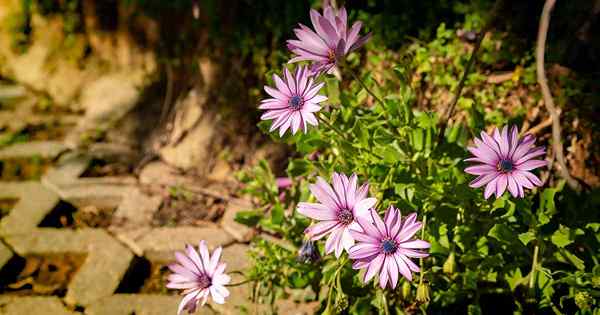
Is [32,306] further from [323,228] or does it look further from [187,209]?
[323,228]

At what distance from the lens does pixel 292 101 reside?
1358 millimetres

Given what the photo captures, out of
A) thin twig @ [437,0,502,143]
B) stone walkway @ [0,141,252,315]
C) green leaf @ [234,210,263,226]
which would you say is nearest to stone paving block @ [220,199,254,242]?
stone walkway @ [0,141,252,315]

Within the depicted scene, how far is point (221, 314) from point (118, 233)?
78 cm

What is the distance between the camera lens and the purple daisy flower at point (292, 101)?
1323 mm

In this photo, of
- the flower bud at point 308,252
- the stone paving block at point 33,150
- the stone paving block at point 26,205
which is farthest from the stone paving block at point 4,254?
the flower bud at point 308,252

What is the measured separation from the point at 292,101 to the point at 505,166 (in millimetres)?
566

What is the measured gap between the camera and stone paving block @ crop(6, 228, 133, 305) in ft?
6.65

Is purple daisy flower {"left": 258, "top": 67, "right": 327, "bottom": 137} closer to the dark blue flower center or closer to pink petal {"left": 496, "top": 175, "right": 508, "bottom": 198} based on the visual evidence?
the dark blue flower center

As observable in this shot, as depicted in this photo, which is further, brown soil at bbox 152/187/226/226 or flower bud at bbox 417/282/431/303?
brown soil at bbox 152/187/226/226

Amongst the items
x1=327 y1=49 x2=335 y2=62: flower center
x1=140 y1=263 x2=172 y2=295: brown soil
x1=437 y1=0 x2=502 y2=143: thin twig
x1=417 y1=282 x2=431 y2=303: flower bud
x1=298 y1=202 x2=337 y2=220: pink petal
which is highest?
x1=437 y1=0 x2=502 y2=143: thin twig

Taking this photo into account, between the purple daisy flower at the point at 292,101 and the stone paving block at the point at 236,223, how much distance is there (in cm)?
96

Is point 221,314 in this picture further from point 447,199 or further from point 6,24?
point 6,24

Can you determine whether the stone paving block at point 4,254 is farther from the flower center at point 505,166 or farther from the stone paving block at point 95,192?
the flower center at point 505,166

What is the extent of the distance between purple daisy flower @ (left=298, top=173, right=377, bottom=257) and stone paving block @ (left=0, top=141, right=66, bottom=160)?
2.27 metres
